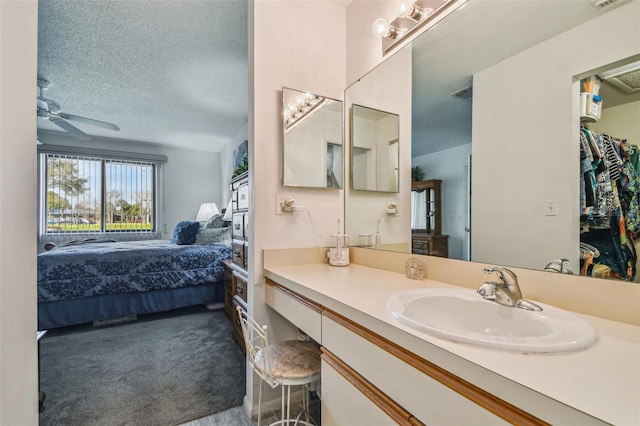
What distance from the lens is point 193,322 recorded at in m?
3.10

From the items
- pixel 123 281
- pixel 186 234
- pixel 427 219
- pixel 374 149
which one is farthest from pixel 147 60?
pixel 427 219

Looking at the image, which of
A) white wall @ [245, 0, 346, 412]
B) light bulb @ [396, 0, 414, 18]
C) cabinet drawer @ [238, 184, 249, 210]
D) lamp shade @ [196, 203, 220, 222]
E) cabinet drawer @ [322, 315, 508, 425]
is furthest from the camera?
lamp shade @ [196, 203, 220, 222]

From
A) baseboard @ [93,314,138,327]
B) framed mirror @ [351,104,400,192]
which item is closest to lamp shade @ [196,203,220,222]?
baseboard @ [93,314,138,327]

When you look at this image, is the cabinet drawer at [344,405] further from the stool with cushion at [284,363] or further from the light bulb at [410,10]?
the light bulb at [410,10]

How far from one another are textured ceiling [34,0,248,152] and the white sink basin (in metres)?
2.26

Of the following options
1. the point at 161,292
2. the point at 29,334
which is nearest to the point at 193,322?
the point at 161,292

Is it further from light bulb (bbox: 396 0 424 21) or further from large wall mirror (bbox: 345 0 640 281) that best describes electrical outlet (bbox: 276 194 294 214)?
light bulb (bbox: 396 0 424 21)

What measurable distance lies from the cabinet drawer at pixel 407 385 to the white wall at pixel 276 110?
77 cm

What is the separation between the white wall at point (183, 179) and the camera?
5.43 meters

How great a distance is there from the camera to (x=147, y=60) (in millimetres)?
2680

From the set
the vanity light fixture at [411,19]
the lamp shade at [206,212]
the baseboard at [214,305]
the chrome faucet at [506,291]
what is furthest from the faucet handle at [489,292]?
the lamp shade at [206,212]

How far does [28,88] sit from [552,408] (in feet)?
4.99

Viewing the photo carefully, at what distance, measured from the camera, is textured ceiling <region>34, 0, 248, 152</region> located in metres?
2.06

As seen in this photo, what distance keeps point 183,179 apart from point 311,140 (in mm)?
4722
